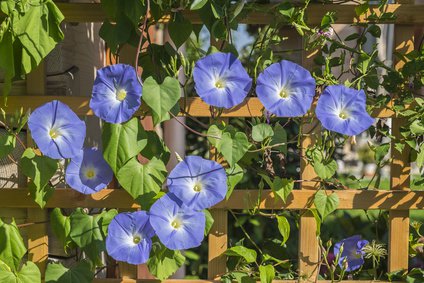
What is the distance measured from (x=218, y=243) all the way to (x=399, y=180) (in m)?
0.51

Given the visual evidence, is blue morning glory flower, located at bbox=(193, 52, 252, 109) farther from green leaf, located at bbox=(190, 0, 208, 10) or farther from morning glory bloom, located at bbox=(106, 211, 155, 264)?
morning glory bloom, located at bbox=(106, 211, 155, 264)

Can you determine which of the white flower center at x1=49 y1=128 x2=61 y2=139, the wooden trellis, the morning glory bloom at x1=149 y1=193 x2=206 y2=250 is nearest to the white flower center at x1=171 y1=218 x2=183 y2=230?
the morning glory bloom at x1=149 y1=193 x2=206 y2=250

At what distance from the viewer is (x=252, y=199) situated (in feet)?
6.42

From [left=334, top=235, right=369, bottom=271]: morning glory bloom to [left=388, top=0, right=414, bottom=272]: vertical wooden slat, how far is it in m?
0.08

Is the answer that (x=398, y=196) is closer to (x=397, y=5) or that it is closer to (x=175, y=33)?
(x=397, y=5)

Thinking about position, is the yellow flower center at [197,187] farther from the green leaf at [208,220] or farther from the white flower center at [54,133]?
the white flower center at [54,133]

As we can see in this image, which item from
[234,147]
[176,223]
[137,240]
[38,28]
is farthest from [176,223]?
[38,28]

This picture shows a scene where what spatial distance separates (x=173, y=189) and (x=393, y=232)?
26.1 inches

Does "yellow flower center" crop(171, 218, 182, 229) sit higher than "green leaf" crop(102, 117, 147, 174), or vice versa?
"green leaf" crop(102, 117, 147, 174)

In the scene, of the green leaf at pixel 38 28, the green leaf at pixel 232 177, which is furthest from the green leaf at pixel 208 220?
the green leaf at pixel 38 28

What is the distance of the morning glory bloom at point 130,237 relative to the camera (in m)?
1.73

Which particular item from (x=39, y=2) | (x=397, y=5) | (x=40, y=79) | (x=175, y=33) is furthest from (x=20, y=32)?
(x=397, y=5)

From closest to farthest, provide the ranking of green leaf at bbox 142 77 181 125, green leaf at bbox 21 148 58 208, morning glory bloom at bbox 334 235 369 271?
green leaf at bbox 142 77 181 125 → green leaf at bbox 21 148 58 208 → morning glory bloom at bbox 334 235 369 271

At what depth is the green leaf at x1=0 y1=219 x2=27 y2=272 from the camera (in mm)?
1813
